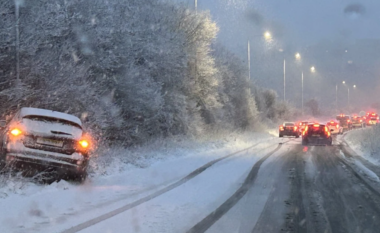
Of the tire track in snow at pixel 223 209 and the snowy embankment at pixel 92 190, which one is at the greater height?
the snowy embankment at pixel 92 190

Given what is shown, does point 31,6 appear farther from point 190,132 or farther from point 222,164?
point 190,132

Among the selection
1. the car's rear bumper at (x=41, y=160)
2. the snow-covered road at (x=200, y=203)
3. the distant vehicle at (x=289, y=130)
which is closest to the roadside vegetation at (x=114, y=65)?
the car's rear bumper at (x=41, y=160)

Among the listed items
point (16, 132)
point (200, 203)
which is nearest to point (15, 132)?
point (16, 132)

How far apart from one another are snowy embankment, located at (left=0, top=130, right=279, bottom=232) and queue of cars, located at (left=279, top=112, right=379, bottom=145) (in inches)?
557

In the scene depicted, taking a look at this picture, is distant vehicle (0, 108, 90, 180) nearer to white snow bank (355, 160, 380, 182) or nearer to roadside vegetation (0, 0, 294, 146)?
roadside vegetation (0, 0, 294, 146)

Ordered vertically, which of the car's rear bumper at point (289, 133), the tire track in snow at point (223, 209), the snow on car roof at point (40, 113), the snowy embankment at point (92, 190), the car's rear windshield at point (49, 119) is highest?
the snow on car roof at point (40, 113)

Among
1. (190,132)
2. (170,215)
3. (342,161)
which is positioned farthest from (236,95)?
(170,215)

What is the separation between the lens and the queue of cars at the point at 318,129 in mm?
29344

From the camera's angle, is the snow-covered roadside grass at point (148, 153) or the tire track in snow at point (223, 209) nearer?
the tire track in snow at point (223, 209)

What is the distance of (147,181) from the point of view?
11.9 meters

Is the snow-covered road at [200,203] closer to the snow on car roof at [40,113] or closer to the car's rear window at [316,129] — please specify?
the snow on car roof at [40,113]

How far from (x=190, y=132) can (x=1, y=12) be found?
48.9ft

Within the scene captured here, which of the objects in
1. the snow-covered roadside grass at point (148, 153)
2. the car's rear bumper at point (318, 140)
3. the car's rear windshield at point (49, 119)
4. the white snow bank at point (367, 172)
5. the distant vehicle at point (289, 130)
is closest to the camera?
the car's rear windshield at point (49, 119)

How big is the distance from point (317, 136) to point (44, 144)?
2289cm
